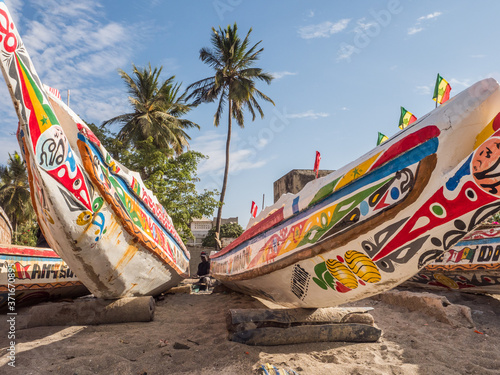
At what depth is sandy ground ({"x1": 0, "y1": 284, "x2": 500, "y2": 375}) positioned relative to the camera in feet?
8.27

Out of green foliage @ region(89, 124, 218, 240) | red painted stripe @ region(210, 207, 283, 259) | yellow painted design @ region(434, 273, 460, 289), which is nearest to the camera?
red painted stripe @ region(210, 207, 283, 259)

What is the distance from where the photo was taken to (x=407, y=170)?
2.14m

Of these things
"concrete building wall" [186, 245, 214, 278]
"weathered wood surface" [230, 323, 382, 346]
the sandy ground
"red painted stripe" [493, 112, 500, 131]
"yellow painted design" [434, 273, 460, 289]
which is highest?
"red painted stripe" [493, 112, 500, 131]

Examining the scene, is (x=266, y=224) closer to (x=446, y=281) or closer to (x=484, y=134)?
(x=484, y=134)

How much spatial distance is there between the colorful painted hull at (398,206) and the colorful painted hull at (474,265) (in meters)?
3.02

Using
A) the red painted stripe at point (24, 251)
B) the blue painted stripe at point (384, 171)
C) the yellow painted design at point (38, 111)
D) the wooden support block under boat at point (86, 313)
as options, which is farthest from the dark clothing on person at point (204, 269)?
the yellow painted design at point (38, 111)

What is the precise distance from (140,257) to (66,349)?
121 cm

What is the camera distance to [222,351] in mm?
2906

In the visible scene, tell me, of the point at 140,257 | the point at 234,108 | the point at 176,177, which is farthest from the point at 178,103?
the point at 140,257

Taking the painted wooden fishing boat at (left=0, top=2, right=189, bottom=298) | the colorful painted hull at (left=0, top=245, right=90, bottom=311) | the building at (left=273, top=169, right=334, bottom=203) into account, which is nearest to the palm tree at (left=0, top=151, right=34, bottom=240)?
the building at (left=273, top=169, right=334, bottom=203)

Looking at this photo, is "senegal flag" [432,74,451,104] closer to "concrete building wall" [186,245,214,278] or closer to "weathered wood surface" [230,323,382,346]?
"weathered wood surface" [230,323,382,346]

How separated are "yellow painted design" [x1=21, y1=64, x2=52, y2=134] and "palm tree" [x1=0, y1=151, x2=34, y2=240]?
29.0 m

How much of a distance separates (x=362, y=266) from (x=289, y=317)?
1.15m

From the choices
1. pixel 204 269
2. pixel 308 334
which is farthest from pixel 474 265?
pixel 204 269
